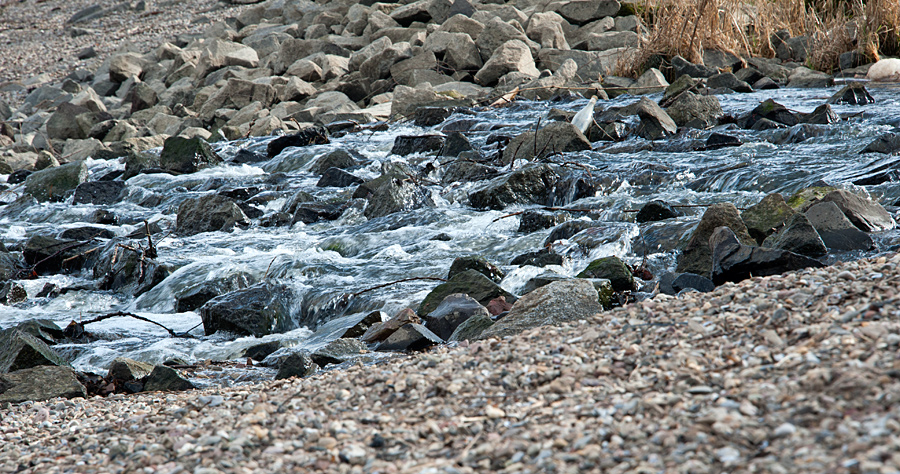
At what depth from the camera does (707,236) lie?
4.11 m

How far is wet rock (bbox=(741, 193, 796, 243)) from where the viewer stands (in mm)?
4125

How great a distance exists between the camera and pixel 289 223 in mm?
6656

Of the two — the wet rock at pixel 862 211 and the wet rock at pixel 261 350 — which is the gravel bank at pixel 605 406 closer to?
the wet rock at pixel 261 350

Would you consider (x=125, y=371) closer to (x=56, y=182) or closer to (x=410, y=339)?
(x=410, y=339)

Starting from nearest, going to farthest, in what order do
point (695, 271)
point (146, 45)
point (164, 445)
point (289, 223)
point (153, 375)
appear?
point (164, 445) → point (153, 375) → point (695, 271) → point (289, 223) → point (146, 45)

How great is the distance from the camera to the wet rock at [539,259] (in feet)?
14.9

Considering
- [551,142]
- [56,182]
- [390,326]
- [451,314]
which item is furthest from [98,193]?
[451,314]

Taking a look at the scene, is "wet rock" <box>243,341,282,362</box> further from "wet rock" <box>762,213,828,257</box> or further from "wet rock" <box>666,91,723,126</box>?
"wet rock" <box>666,91,723,126</box>

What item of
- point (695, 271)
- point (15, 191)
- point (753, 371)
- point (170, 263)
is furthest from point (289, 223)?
point (753, 371)

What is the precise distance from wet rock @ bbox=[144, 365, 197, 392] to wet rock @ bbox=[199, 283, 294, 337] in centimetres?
90

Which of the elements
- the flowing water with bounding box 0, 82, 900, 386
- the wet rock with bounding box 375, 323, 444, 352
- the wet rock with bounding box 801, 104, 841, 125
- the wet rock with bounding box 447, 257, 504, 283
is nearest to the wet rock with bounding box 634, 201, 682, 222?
the flowing water with bounding box 0, 82, 900, 386

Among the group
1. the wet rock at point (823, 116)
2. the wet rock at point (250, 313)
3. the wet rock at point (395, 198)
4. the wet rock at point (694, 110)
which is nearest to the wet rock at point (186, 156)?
the wet rock at point (395, 198)

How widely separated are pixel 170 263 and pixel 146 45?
1608 centimetres

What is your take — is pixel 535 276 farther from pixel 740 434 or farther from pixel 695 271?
pixel 740 434
